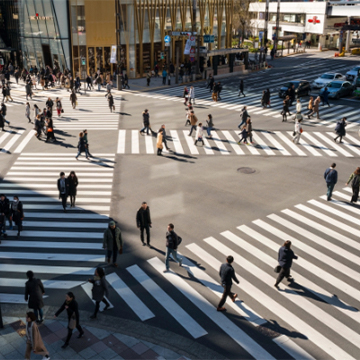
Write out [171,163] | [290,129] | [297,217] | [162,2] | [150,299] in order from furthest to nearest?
[162,2], [290,129], [171,163], [297,217], [150,299]

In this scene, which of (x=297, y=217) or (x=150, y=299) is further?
(x=297, y=217)

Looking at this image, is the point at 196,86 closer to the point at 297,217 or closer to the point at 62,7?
the point at 62,7

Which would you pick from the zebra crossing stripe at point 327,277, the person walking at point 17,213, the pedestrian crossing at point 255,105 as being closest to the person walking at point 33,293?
the person walking at point 17,213

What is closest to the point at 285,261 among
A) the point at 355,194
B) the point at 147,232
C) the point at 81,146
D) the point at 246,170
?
the point at 147,232

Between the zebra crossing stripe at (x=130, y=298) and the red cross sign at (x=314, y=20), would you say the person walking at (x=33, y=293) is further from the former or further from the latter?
the red cross sign at (x=314, y=20)

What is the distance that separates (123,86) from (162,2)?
1455 centimetres

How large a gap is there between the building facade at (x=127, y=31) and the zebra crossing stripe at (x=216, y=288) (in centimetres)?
3539

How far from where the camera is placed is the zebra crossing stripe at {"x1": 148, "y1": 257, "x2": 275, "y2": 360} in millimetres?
10508

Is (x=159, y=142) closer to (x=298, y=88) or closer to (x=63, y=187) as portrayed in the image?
Result: (x=63, y=187)

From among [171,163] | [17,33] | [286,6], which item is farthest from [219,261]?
[286,6]

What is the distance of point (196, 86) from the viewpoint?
159 ft

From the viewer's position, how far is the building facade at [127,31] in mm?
50625

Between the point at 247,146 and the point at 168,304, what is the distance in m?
16.3

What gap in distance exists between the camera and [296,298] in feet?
41.4
